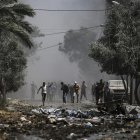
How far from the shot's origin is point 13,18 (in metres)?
22.9

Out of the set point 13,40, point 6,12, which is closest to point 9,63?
point 13,40

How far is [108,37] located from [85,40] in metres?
54.2

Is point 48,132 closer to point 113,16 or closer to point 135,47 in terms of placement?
point 135,47

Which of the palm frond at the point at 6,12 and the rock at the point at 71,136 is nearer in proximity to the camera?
the rock at the point at 71,136

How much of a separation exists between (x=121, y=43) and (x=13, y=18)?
31.6 feet

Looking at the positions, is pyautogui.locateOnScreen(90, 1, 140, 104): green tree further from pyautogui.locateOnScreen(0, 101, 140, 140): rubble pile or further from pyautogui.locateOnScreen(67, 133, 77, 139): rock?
pyautogui.locateOnScreen(67, 133, 77, 139): rock

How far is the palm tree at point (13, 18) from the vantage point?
21.7 metres

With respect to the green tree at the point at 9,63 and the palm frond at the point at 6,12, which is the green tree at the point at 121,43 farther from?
the palm frond at the point at 6,12

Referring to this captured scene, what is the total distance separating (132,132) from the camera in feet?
51.9

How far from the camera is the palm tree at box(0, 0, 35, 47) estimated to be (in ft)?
71.1

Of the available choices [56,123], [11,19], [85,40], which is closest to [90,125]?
[56,123]

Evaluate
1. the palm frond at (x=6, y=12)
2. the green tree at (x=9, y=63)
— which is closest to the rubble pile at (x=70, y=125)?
the palm frond at (x=6, y=12)

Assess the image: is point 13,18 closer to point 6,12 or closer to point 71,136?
point 6,12

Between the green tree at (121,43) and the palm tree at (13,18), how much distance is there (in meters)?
9.00
